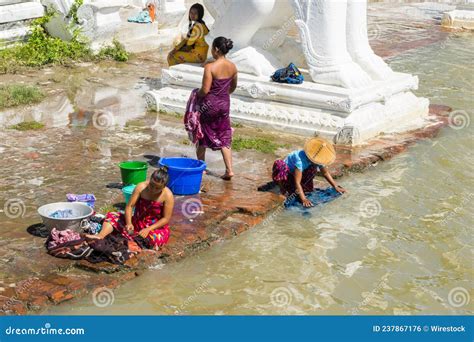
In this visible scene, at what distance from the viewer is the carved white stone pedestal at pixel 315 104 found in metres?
9.62

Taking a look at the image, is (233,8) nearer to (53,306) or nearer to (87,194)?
(87,194)

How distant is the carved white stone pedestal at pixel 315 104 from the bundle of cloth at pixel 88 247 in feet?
13.2

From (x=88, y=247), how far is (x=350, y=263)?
2048 mm

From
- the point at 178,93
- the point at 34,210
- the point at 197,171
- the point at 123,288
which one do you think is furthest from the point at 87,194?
the point at 178,93

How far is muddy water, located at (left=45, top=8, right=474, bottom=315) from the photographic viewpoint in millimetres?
5898

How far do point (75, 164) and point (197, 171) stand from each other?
1.44 meters

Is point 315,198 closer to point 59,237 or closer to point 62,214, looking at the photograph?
point 62,214

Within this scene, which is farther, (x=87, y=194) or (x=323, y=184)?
(x=323, y=184)

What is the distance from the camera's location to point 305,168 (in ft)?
25.4

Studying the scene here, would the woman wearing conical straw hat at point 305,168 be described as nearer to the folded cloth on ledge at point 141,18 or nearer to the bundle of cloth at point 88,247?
the bundle of cloth at point 88,247

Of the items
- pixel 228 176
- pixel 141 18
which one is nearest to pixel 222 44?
pixel 228 176

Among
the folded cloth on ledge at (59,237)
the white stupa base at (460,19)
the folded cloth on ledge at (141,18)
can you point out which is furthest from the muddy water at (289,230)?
the white stupa base at (460,19)

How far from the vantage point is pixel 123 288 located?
19.5 feet

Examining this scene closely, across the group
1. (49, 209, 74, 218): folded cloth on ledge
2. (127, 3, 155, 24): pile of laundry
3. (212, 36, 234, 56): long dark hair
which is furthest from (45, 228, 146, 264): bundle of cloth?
(127, 3, 155, 24): pile of laundry
